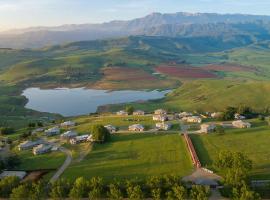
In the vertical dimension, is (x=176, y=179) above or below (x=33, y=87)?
above

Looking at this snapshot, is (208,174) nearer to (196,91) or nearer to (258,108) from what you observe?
(258,108)

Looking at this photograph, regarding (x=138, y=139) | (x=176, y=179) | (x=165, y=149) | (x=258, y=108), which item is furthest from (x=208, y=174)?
(x=258, y=108)

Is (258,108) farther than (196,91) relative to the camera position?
No

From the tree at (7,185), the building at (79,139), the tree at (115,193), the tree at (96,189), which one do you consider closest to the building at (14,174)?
the tree at (7,185)

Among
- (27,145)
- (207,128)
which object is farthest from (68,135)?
(207,128)

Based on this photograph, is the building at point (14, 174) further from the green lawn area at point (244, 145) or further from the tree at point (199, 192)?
the green lawn area at point (244, 145)

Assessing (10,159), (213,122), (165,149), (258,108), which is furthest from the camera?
(258,108)
